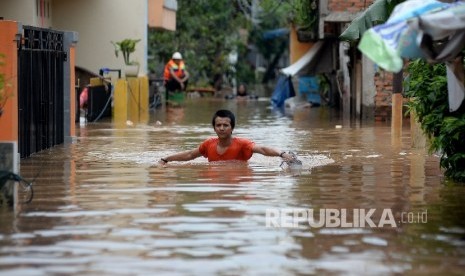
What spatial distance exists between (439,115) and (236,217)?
15.1 feet

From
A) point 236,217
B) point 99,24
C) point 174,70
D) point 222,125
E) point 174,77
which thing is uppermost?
point 99,24

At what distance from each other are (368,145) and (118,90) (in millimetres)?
14353

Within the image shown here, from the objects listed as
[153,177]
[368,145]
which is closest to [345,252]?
[153,177]

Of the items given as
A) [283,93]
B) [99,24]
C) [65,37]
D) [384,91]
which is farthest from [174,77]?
[65,37]

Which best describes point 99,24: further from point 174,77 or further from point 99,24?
point 174,77

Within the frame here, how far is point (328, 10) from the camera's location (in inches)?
1405

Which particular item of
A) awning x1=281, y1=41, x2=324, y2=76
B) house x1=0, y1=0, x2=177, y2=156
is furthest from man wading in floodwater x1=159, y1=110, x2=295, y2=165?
awning x1=281, y1=41, x2=324, y2=76

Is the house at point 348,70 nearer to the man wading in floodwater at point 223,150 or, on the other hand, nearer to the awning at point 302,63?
the awning at point 302,63

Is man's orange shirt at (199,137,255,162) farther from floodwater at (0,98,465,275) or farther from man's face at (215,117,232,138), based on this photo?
man's face at (215,117,232,138)

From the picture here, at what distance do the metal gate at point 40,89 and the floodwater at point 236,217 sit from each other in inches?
24.9

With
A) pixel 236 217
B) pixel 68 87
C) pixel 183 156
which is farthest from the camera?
pixel 68 87

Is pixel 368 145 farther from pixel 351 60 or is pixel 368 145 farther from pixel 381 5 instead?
pixel 351 60

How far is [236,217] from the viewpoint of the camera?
11430 millimetres

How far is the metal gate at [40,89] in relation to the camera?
19.1m
